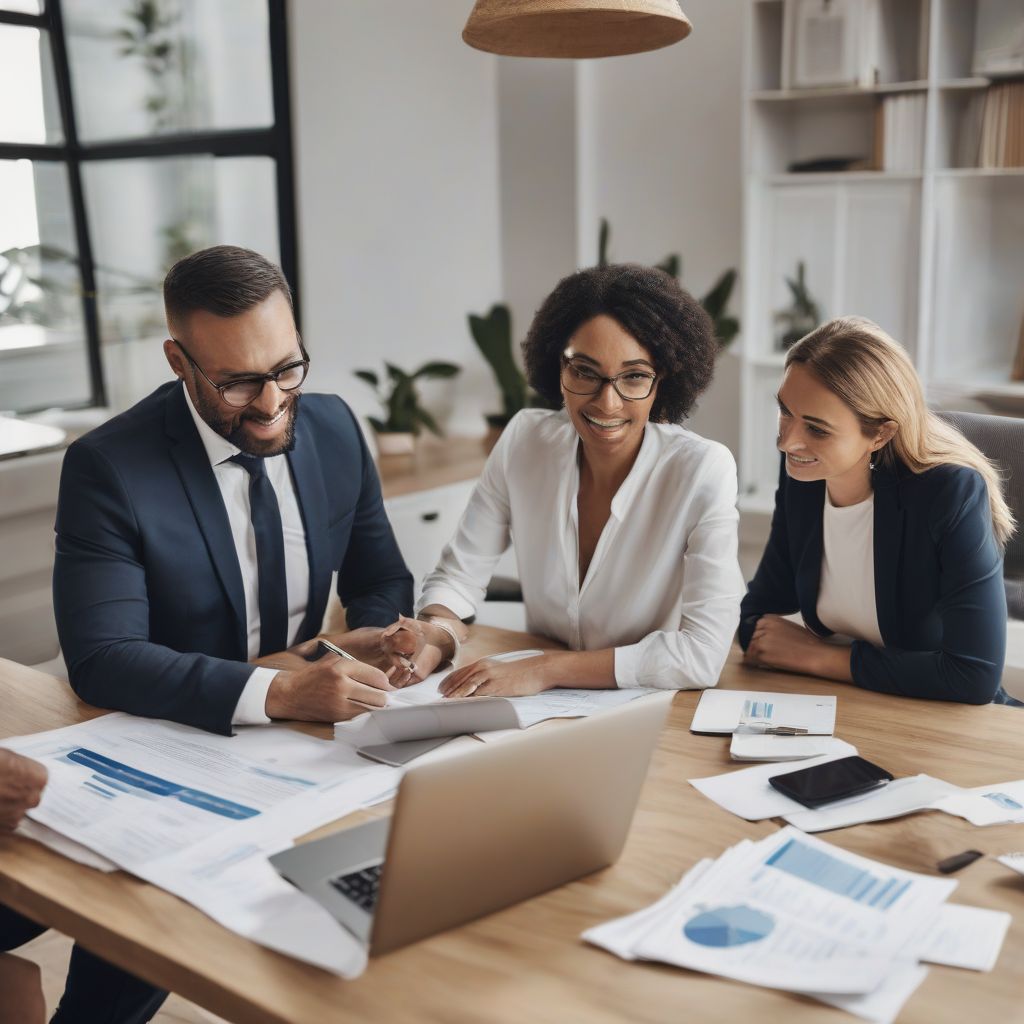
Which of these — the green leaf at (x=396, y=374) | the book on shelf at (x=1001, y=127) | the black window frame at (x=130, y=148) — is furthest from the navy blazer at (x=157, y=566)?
the book on shelf at (x=1001, y=127)

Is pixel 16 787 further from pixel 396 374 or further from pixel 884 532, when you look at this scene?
pixel 396 374

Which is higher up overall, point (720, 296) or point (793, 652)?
point (720, 296)

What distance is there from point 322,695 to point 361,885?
1.48 ft

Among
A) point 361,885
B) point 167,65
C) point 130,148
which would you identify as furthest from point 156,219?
point 361,885

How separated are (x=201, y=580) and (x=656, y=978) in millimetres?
1035

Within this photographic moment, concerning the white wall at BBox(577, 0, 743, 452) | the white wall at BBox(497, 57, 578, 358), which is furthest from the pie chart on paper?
the white wall at BBox(497, 57, 578, 358)

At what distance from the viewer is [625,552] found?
193 centimetres

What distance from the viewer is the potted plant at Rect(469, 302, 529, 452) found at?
418cm

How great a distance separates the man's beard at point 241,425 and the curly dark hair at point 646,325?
1.48 feet

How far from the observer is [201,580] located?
1795mm

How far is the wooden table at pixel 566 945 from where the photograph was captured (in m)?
0.97

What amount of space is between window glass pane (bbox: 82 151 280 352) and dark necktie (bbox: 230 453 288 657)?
1.94 m

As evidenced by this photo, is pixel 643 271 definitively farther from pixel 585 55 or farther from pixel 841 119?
pixel 841 119

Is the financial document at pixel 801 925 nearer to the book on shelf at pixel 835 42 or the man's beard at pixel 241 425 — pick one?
the man's beard at pixel 241 425
